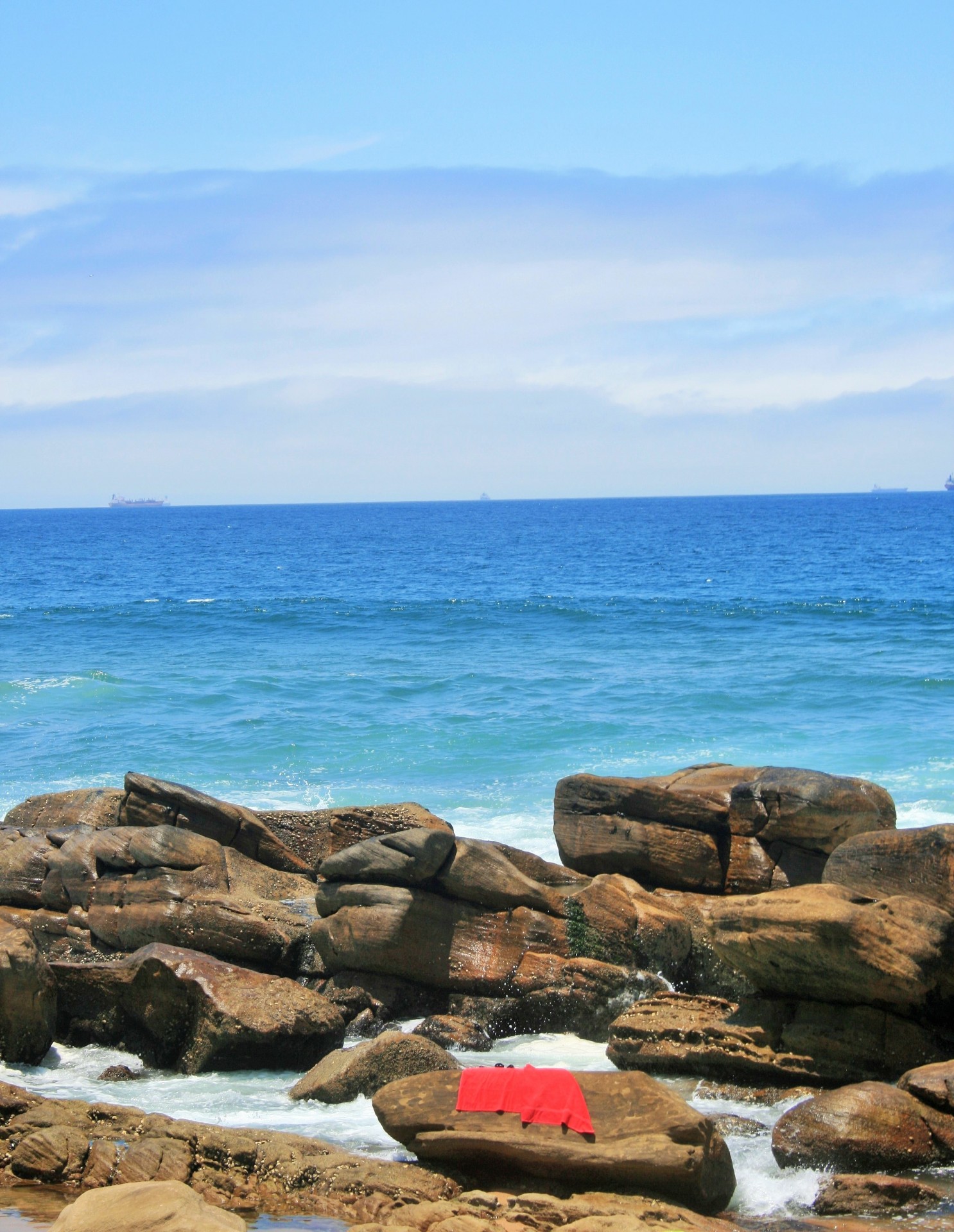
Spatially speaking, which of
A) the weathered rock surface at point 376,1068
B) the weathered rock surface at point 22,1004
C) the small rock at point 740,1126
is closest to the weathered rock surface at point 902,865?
the small rock at point 740,1126

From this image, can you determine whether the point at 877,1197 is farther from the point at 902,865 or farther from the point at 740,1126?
the point at 902,865

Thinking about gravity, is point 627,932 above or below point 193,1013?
above

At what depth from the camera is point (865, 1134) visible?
9.19 m

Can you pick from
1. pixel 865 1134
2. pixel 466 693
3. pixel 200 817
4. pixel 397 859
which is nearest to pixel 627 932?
pixel 397 859

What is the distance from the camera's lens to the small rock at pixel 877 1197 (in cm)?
849

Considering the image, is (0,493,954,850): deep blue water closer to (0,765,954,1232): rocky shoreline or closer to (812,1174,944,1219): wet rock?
(0,765,954,1232): rocky shoreline

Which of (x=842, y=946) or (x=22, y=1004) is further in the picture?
(x=22, y=1004)

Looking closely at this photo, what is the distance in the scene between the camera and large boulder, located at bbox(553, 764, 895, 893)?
14633 mm

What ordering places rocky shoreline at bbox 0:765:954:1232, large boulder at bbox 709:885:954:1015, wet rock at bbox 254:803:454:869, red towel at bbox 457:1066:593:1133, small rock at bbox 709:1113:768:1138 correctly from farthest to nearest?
wet rock at bbox 254:803:454:869, large boulder at bbox 709:885:954:1015, small rock at bbox 709:1113:768:1138, red towel at bbox 457:1066:593:1133, rocky shoreline at bbox 0:765:954:1232

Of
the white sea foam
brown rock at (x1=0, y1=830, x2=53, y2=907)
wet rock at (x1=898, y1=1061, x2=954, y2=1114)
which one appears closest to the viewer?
the white sea foam

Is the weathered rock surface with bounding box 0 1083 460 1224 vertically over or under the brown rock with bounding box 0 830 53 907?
under

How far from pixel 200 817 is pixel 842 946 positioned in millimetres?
9025

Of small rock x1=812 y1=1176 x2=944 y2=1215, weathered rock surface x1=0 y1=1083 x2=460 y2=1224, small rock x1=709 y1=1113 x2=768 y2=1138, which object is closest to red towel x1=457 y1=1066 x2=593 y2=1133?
weathered rock surface x1=0 y1=1083 x2=460 y2=1224

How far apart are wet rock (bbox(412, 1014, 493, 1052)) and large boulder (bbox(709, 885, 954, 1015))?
109 inches
